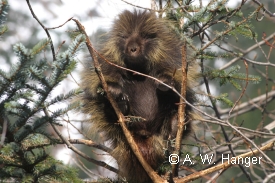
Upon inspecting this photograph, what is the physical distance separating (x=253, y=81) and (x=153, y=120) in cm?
87

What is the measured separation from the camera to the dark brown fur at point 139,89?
350cm

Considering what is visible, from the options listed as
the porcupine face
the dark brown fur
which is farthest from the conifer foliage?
the porcupine face

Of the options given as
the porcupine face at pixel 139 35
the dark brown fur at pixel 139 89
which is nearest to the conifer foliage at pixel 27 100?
the dark brown fur at pixel 139 89

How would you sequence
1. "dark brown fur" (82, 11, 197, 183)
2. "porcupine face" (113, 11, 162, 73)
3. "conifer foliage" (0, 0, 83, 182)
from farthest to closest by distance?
"porcupine face" (113, 11, 162, 73) < "dark brown fur" (82, 11, 197, 183) < "conifer foliage" (0, 0, 83, 182)

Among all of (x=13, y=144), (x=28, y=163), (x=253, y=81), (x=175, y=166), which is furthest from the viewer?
(x=253, y=81)

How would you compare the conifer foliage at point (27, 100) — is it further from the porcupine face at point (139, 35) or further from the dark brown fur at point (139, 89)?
the porcupine face at point (139, 35)

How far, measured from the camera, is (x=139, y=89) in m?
3.80

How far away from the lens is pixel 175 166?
2934 mm

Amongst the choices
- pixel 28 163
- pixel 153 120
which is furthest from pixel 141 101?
pixel 28 163

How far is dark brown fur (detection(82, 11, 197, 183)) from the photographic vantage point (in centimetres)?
350

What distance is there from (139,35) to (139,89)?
0.47m

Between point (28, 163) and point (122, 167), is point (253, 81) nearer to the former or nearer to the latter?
point (122, 167)

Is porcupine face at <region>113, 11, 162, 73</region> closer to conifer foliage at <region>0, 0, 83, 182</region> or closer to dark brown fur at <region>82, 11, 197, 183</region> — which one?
dark brown fur at <region>82, 11, 197, 183</region>

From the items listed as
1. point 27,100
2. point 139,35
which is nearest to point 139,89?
point 139,35
